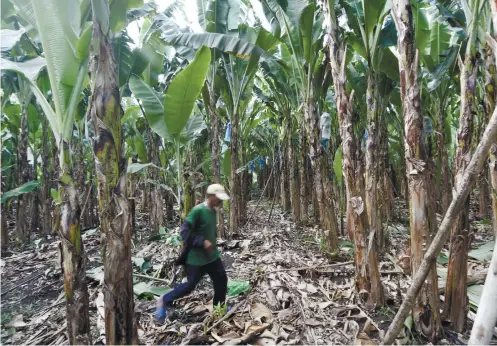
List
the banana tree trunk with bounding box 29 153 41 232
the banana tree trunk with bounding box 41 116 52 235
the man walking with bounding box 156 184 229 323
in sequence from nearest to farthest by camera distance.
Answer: the man walking with bounding box 156 184 229 323 → the banana tree trunk with bounding box 41 116 52 235 → the banana tree trunk with bounding box 29 153 41 232

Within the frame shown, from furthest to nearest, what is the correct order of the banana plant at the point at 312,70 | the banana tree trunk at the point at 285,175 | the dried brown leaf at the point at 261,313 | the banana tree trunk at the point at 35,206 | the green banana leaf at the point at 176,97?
the banana tree trunk at the point at 285,175 → the banana tree trunk at the point at 35,206 → the banana plant at the point at 312,70 → the green banana leaf at the point at 176,97 → the dried brown leaf at the point at 261,313

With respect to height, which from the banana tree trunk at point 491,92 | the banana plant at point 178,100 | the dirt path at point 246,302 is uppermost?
the banana plant at point 178,100

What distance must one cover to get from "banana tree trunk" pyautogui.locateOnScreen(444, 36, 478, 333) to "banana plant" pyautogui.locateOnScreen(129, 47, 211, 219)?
8.75 feet

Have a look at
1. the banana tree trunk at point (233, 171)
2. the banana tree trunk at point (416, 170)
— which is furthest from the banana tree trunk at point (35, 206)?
the banana tree trunk at point (416, 170)

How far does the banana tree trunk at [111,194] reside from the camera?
6.79ft

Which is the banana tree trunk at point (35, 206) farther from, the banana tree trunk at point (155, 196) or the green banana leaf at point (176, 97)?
the green banana leaf at point (176, 97)

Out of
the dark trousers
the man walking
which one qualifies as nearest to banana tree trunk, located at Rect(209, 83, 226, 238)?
the man walking

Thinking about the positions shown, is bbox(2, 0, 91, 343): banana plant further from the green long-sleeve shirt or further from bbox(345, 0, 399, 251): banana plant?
bbox(345, 0, 399, 251): banana plant

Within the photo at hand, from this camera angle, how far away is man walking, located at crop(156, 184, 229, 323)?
320 cm

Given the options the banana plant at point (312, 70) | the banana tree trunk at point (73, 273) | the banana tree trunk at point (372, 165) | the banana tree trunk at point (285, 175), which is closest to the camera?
the banana tree trunk at point (73, 273)

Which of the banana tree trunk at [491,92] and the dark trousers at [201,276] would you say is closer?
the banana tree trunk at [491,92]

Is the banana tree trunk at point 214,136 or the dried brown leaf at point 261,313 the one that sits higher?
the banana tree trunk at point 214,136

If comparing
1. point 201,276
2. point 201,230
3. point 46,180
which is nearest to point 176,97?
point 201,230

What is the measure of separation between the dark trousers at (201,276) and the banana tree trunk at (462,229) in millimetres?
2065
